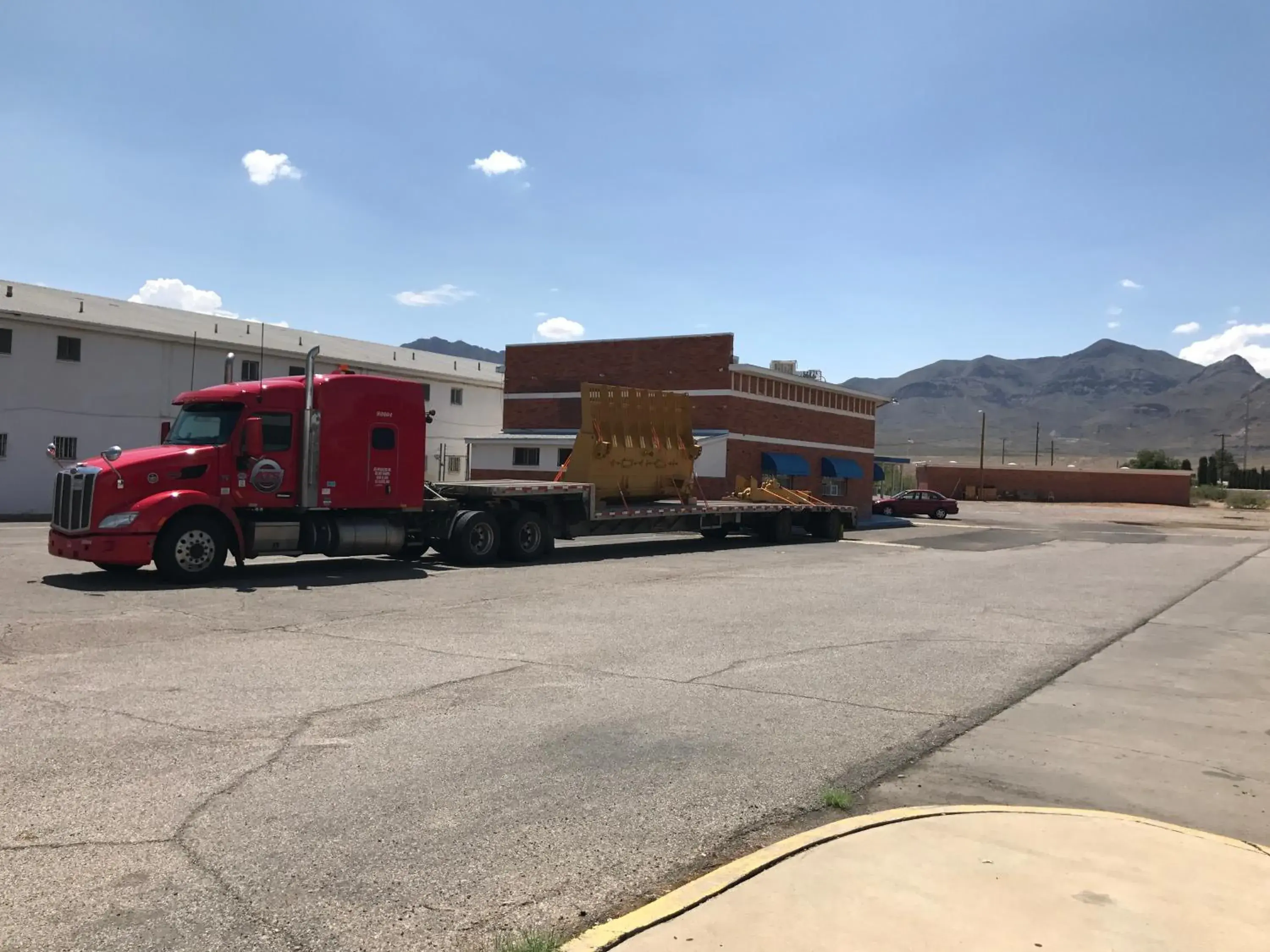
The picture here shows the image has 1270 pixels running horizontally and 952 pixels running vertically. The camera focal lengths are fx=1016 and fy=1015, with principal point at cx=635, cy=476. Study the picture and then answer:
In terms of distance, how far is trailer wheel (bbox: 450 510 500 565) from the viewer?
708 inches

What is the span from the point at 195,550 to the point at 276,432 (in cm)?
223

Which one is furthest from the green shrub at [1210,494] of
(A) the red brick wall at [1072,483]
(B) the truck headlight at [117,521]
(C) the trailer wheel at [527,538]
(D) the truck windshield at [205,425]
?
(B) the truck headlight at [117,521]

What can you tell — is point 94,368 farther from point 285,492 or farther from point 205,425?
point 285,492

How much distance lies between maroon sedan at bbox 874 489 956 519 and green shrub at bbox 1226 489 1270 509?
1438 inches

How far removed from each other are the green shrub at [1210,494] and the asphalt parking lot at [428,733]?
3199 inches

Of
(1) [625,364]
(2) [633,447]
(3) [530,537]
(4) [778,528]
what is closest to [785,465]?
(1) [625,364]

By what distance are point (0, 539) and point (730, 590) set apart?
629 inches

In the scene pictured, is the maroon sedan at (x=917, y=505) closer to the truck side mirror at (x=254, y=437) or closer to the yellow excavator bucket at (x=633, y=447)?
the yellow excavator bucket at (x=633, y=447)

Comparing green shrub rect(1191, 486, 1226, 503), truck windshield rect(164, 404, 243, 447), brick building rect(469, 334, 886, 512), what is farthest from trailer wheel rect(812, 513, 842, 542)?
green shrub rect(1191, 486, 1226, 503)

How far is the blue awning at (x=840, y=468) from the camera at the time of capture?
42.5 m

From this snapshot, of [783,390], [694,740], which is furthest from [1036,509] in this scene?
[694,740]

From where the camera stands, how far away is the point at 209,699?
7.50 meters

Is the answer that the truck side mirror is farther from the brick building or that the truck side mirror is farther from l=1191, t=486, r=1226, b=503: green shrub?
l=1191, t=486, r=1226, b=503: green shrub

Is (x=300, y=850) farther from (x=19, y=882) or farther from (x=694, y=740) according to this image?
(x=694, y=740)
